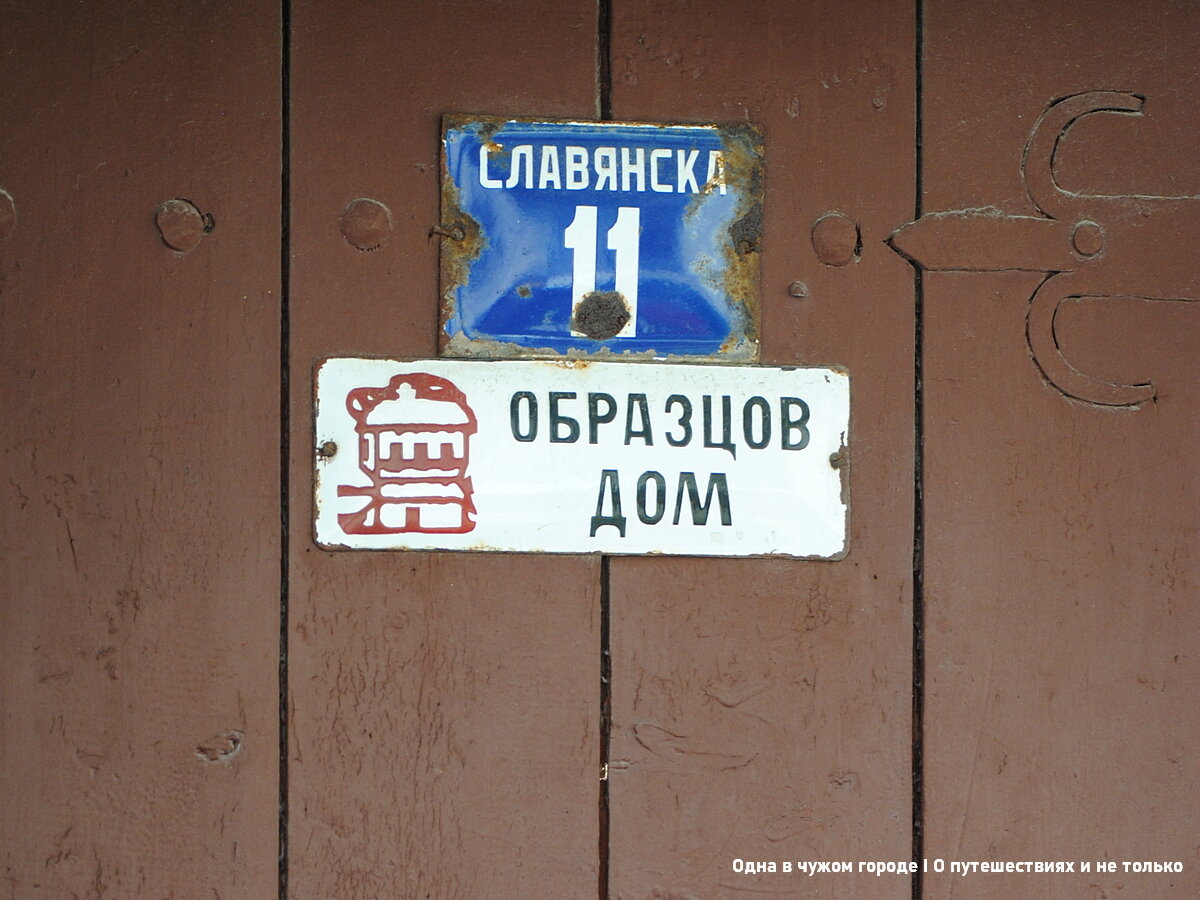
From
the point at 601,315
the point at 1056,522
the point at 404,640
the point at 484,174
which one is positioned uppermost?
the point at 484,174

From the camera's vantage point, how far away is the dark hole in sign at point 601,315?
99 cm

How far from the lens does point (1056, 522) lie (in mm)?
1015

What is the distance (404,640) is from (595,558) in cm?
18

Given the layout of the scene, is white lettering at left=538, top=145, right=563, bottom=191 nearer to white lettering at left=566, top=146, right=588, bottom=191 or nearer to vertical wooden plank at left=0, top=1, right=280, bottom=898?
white lettering at left=566, top=146, right=588, bottom=191

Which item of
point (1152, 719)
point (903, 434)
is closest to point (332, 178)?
point (903, 434)

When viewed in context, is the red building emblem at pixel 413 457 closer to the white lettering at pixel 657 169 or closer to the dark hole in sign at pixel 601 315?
the dark hole in sign at pixel 601 315

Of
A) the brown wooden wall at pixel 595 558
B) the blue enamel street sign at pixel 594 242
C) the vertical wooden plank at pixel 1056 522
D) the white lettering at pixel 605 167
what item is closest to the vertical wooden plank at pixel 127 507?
the brown wooden wall at pixel 595 558

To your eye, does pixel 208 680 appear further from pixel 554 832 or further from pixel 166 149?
pixel 166 149

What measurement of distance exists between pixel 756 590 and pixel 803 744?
0.14m

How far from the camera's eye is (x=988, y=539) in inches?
39.8

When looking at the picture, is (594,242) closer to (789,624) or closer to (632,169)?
(632,169)

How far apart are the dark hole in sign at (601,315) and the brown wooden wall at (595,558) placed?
0.42 feet

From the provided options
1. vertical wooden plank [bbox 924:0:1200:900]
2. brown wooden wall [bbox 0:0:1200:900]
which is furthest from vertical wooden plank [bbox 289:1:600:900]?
vertical wooden plank [bbox 924:0:1200:900]

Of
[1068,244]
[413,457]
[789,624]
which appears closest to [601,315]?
[413,457]
